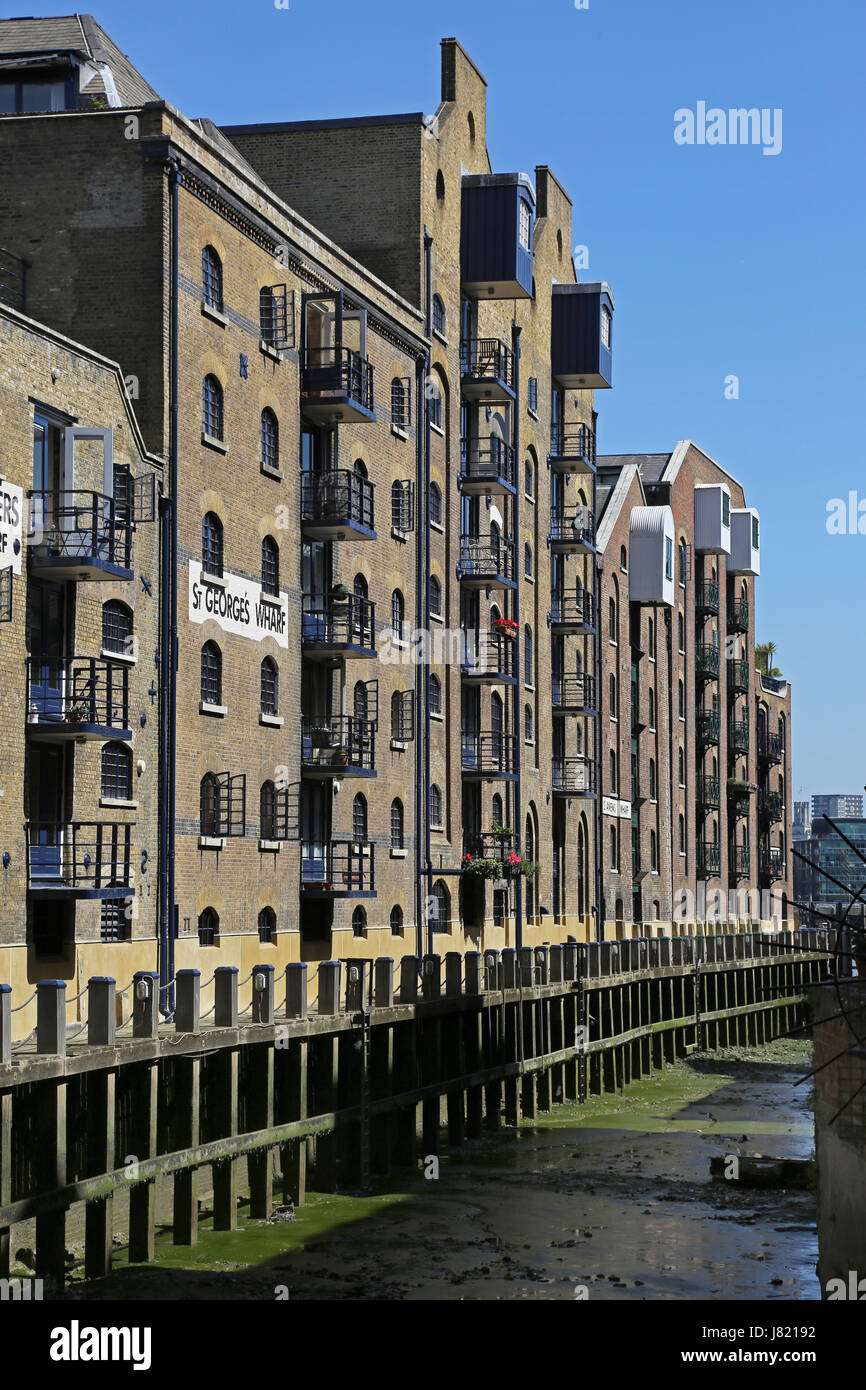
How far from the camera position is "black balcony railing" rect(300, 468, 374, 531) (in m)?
39.5

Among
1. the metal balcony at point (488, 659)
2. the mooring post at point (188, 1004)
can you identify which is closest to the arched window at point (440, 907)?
the metal balcony at point (488, 659)

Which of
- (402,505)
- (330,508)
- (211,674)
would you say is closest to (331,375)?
(330,508)

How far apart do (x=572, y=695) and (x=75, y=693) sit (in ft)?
108

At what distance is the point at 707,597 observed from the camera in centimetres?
8112

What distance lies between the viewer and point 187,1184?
81.4ft

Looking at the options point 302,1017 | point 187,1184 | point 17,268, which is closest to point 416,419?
point 17,268

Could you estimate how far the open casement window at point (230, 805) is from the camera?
115 ft

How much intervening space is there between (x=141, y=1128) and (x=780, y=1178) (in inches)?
496

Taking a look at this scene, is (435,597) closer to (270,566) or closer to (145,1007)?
(270,566)

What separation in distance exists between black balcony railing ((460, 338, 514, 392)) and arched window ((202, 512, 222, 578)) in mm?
17039

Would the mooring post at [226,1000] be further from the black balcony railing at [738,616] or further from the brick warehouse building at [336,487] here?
the black balcony railing at [738,616]

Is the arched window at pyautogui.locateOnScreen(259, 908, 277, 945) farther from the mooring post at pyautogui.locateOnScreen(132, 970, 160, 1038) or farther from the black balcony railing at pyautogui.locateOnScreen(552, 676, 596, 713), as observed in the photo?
the black balcony railing at pyautogui.locateOnScreen(552, 676, 596, 713)

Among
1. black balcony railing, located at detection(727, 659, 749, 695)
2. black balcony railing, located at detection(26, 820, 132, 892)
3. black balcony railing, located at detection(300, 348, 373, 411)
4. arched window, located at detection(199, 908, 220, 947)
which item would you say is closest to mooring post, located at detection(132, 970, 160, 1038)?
black balcony railing, located at detection(26, 820, 132, 892)

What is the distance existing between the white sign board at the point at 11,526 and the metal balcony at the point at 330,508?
38.3 ft
